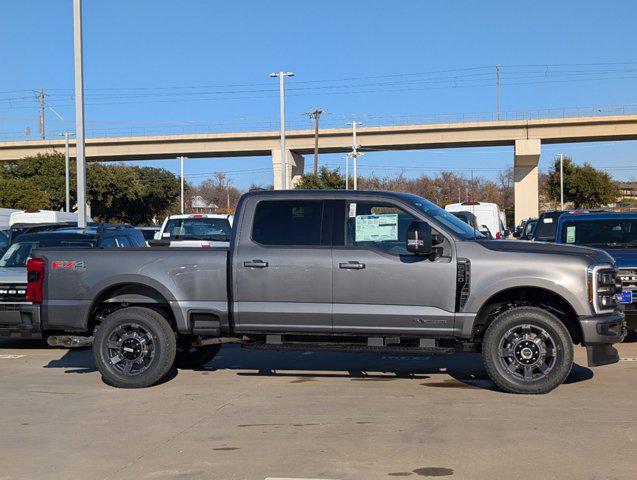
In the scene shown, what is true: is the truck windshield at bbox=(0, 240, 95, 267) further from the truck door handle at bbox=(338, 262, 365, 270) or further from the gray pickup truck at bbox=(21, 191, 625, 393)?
the truck door handle at bbox=(338, 262, 365, 270)

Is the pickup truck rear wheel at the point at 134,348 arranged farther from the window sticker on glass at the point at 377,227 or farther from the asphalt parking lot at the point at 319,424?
the window sticker on glass at the point at 377,227

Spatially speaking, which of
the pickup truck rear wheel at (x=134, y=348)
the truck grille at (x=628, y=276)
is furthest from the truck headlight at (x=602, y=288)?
the pickup truck rear wheel at (x=134, y=348)

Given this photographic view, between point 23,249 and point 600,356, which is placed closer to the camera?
point 600,356

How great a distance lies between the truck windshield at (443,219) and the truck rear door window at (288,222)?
105cm

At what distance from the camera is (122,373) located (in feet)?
31.0

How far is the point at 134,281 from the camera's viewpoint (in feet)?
30.6

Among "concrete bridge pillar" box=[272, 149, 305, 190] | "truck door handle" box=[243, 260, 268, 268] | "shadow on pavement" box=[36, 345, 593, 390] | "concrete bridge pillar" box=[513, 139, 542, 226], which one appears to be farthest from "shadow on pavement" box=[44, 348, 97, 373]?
"concrete bridge pillar" box=[513, 139, 542, 226]

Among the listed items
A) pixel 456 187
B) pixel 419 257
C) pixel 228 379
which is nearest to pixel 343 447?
pixel 419 257

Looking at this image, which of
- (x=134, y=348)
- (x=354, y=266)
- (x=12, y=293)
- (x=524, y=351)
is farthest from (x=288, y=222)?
(x=12, y=293)

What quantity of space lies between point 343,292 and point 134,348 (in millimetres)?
2540

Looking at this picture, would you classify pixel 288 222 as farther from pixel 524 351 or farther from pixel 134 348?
pixel 524 351

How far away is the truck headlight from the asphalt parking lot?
37.5 inches

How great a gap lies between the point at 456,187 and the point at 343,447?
81397mm

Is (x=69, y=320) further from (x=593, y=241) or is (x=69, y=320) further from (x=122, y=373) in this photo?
(x=593, y=241)
